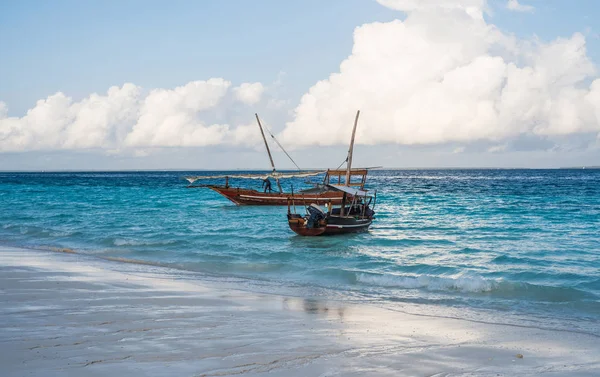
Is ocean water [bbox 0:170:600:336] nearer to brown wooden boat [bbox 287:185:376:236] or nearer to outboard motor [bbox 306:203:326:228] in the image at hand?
brown wooden boat [bbox 287:185:376:236]

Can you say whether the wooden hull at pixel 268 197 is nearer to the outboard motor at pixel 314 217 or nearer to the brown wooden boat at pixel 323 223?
the brown wooden boat at pixel 323 223

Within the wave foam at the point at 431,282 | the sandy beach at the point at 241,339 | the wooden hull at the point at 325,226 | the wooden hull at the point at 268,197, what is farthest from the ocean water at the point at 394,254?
the wooden hull at the point at 268,197

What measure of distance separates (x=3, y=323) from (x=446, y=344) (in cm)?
709

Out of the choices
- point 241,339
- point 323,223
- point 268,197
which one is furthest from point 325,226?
point 268,197

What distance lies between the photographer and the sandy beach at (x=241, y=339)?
7344 millimetres

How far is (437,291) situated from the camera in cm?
1539

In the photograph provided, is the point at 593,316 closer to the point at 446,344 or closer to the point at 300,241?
the point at 446,344

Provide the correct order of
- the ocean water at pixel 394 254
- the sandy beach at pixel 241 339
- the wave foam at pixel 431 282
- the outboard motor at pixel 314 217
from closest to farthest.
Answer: the sandy beach at pixel 241 339
the ocean water at pixel 394 254
the wave foam at pixel 431 282
the outboard motor at pixel 314 217

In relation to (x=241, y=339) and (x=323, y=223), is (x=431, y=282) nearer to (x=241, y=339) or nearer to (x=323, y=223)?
(x=241, y=339)

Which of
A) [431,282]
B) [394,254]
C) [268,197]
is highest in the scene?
[268,197]

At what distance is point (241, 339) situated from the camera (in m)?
8.70

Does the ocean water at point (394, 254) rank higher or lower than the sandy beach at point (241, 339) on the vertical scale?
lower

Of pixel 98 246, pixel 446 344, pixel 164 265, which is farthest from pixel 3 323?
pixel 98 246

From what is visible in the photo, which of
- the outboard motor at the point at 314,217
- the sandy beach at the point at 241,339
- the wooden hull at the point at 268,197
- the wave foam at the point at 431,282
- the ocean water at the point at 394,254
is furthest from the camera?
the wooden hull at the point at 268,197
